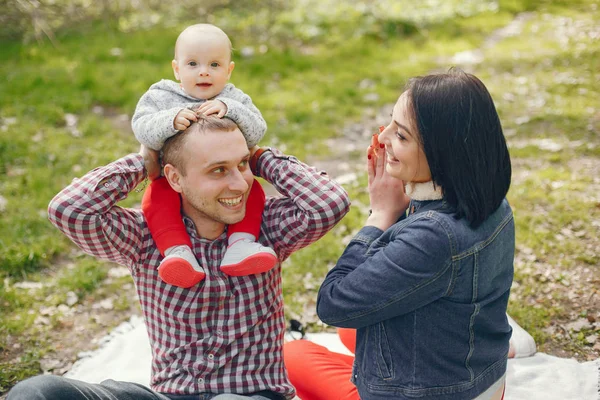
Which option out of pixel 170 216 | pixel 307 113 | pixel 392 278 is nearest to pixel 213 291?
pixel 170 216

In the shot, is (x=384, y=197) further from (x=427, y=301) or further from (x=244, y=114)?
(x=244, y=114)

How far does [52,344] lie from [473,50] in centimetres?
751

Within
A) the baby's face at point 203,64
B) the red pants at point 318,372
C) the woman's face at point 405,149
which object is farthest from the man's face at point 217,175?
the red pants at point 318,372

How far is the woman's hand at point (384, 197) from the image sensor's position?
8.75ft

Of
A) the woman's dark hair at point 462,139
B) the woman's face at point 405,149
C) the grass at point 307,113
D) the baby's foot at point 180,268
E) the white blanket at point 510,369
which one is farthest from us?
the grass at point 307,113

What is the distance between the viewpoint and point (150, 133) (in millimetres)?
2725

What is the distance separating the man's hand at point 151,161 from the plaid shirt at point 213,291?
0.11 ft

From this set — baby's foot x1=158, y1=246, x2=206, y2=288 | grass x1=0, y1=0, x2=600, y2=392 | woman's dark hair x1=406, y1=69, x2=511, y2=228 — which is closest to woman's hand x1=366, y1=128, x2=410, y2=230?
woman's dark hair x1=406, y1=69, x2=511, y2=228

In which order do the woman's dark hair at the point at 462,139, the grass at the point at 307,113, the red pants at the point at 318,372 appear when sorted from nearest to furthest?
the woman's dark hair at the point at 462,139
the red pants at the point at 318,372
the grass at the point at 307,113

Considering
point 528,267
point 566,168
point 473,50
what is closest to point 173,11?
point 473,50

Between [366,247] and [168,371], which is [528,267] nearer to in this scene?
[366,247]

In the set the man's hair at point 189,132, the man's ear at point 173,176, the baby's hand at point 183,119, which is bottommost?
the man's ear at point 173,176

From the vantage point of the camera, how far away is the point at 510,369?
3.74 m

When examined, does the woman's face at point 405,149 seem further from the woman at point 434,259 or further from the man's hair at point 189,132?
the man's hair at point 189,132
